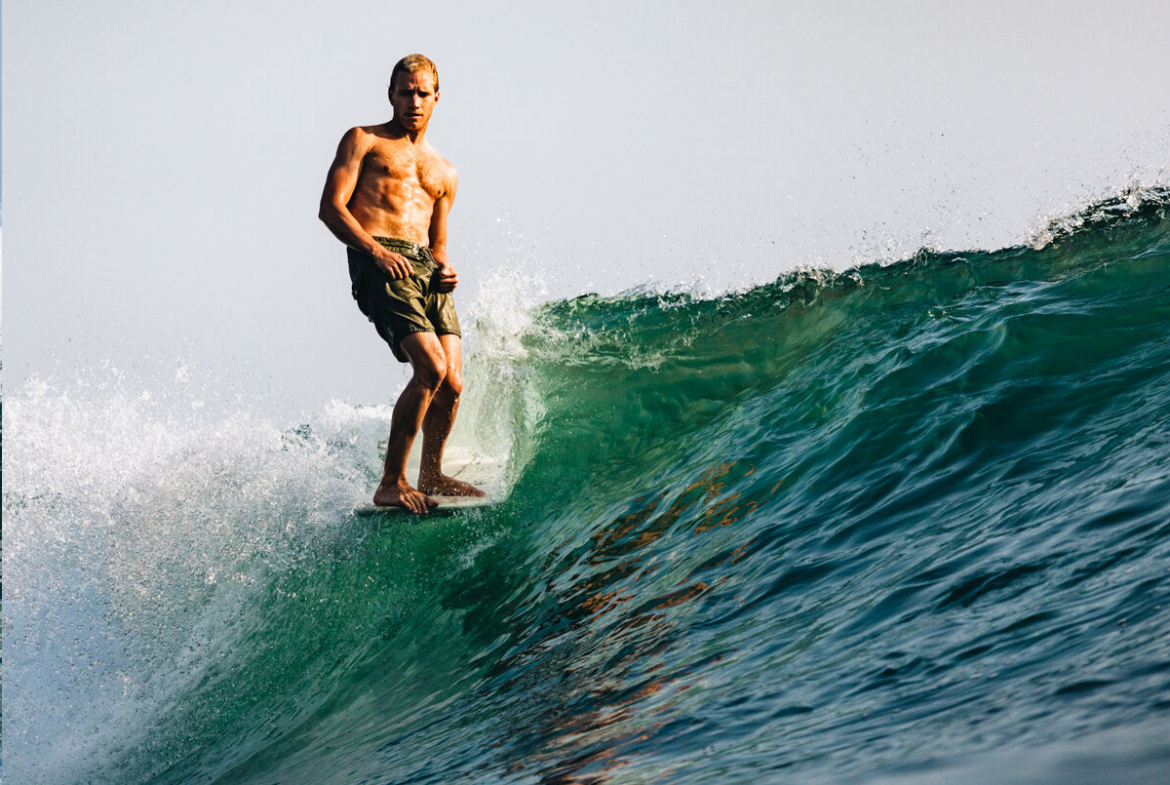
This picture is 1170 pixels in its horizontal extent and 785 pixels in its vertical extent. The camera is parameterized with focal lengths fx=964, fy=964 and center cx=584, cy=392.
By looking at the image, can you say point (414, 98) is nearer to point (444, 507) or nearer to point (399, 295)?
point (399, 295)

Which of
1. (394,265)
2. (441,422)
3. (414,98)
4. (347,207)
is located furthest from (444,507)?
(414,98)

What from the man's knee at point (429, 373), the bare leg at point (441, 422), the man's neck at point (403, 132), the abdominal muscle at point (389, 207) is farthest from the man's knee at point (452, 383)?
the man's neck at point (403, 132)

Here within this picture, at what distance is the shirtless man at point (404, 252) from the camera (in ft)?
17.9

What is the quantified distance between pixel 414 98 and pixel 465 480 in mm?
2482

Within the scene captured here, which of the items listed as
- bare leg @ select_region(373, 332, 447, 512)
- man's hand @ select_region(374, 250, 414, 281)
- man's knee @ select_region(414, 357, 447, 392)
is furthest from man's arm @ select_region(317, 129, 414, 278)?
man's knee @ select_region(414, 357, 447, 392)

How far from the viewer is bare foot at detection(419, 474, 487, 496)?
19.5 feet

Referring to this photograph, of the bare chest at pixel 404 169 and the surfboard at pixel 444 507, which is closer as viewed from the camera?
the bare chest at pixel 404 169

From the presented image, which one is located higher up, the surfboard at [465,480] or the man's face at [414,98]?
the man's face at [414,98]

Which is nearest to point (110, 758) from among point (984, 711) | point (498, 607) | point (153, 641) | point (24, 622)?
point (153, 641)

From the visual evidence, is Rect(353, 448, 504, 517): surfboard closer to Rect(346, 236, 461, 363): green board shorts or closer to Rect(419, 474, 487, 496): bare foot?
Rect(419, 474, 487, 496): bare foot

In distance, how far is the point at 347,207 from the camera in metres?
5.50

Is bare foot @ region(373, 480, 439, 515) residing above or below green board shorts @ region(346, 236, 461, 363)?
below

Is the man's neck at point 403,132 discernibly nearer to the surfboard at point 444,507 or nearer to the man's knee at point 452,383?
the man's knee at point 452,383

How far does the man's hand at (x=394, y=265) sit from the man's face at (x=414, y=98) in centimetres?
81
